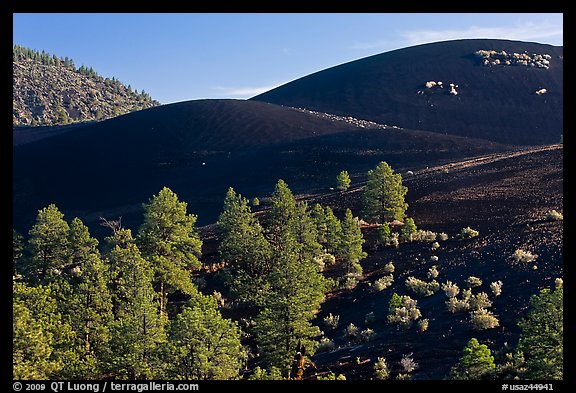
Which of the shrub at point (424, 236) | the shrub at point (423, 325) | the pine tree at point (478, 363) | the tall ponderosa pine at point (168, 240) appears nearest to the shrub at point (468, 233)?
the shrub at point (424, 236)

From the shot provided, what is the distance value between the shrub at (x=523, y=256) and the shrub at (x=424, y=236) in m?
9.65

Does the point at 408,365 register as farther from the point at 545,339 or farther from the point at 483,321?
the point at 545,339

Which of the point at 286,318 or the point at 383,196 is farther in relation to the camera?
the point at 383,196

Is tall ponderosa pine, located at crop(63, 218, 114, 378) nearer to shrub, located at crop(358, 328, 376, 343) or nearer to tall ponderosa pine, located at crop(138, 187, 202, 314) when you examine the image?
tall ponderosa pine, located at crop(138, 187, 202, 314)

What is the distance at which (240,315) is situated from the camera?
103ft

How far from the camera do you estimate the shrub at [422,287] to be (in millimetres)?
26578

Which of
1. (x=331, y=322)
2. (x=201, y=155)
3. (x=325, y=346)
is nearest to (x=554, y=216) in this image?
(x=331, y=322)

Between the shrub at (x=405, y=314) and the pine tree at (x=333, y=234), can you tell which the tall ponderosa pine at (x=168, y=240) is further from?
the shrub at (x=405, y=314)

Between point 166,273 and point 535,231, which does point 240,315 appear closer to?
point 166,273

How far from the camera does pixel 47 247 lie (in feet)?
108

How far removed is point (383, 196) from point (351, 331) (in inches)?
826

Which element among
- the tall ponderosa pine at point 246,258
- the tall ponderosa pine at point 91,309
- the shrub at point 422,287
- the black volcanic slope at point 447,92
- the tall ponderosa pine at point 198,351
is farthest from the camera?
the black volcanic slope at point 447,92
